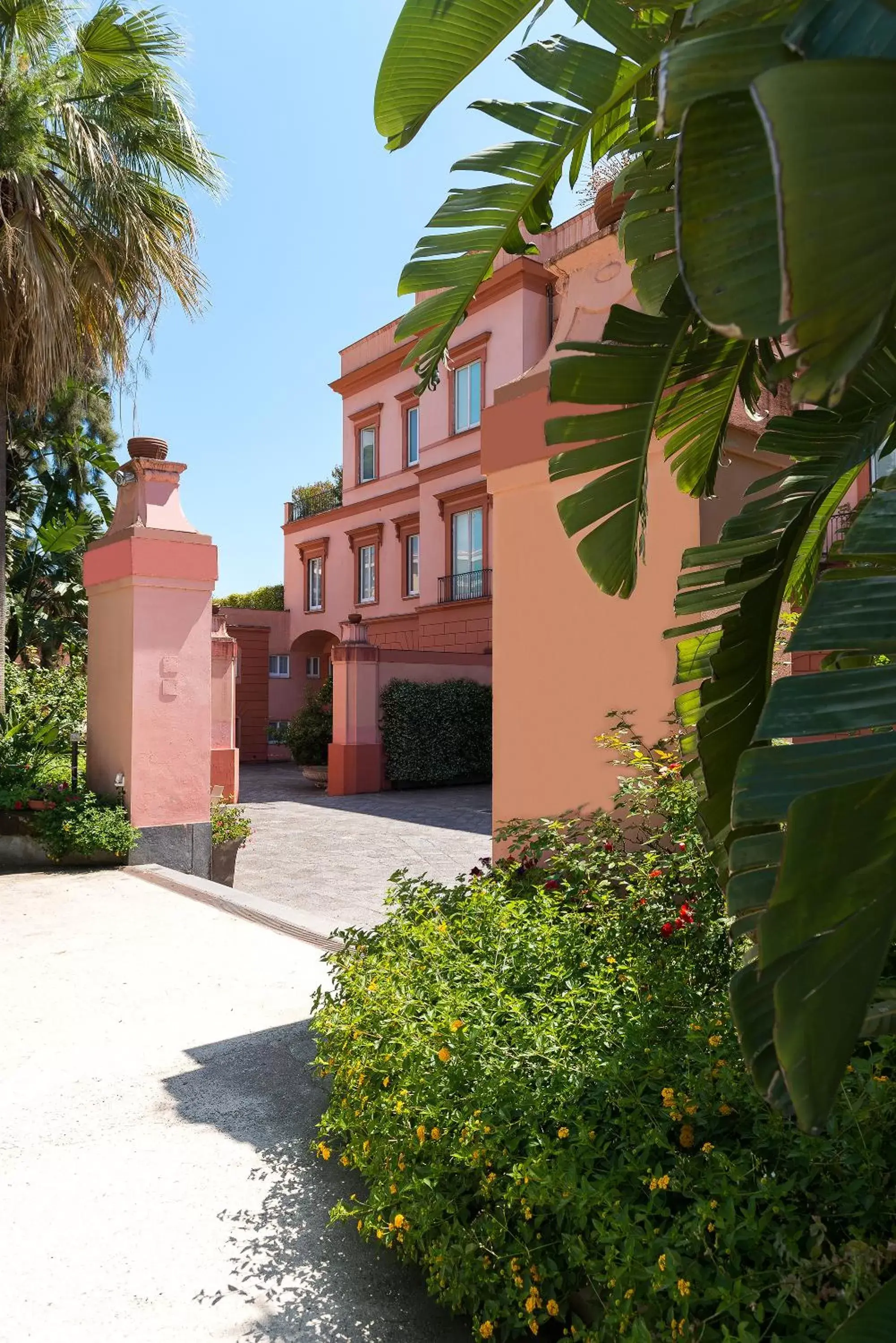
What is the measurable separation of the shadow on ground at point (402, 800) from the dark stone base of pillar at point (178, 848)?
421 centimetres

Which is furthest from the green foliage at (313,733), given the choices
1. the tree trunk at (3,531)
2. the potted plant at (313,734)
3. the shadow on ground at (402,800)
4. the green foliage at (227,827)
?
the green foliage at (227,827)

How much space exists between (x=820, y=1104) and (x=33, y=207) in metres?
10.4

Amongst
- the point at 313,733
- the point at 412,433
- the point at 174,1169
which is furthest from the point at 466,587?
the point at 174,1169

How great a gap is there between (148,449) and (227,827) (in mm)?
3686

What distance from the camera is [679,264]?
76 cm

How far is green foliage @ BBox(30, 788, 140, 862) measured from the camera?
25.7ft

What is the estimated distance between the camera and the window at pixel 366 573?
83.4 ft

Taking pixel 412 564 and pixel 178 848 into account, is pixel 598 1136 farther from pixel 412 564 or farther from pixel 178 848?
pixel 412 564

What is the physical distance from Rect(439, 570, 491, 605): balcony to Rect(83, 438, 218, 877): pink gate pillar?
12579mm

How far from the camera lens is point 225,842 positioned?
8602 mm

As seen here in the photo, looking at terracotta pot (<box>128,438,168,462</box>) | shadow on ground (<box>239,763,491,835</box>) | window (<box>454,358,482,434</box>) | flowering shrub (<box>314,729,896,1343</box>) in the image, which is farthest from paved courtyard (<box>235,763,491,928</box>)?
window (<box>454,358,482,434</box>)

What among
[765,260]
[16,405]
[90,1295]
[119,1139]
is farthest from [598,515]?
[16,405]

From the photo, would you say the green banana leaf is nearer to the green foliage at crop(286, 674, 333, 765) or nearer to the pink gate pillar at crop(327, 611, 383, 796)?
the pink gate pillar at crop(327, 611, 383, 796)

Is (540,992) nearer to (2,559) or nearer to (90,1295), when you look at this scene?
(90,1295)
